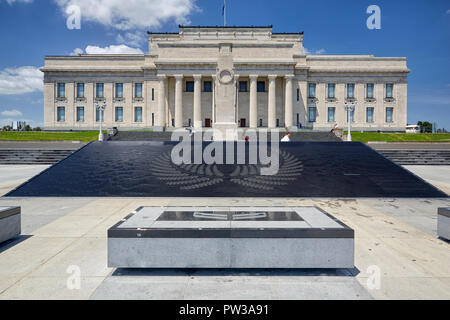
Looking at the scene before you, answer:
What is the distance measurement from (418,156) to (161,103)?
44987mm

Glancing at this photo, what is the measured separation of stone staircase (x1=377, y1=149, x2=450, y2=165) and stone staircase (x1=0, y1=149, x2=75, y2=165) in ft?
107

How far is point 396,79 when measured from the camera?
192 feet

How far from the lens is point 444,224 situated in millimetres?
6652

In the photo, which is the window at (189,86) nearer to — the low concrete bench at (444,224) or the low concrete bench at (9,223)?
the low concrete bench at (9,223)

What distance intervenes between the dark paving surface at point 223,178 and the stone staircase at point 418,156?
9431 millimetres

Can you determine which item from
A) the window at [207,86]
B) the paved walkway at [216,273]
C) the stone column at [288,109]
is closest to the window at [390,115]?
the stone column at [288,109]

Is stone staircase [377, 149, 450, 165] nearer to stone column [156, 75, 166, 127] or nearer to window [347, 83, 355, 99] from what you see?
window [347, 83, 355, 99]

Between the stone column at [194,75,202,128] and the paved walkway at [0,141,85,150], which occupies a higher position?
the stone column at [194,75,202,128]

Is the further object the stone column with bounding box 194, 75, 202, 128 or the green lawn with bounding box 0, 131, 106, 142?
the stone column with bounding box 194, 75, 202, 128

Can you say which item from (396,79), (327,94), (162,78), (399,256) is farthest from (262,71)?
(399,256)

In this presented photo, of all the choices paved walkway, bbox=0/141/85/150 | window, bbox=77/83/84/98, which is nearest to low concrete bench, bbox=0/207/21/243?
paved walkway, bbox=0/141/85/150

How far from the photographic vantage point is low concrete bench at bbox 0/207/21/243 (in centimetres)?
621

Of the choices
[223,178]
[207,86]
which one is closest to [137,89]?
[207,86]
